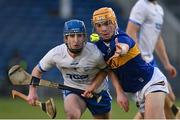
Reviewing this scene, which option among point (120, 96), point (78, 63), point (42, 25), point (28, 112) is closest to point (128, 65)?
point (120, 96)

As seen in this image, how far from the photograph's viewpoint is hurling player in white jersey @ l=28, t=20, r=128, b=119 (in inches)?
358

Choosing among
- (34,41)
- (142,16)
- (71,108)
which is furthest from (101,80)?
(34,41)

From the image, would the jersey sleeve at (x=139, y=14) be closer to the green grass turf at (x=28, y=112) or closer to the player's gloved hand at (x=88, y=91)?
the player's gloved hand at (x=88, y=91)

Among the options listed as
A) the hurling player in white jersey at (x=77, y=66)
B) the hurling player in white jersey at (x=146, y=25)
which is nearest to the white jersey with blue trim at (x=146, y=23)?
the hurling player in white jersey at (x=146, y=25)

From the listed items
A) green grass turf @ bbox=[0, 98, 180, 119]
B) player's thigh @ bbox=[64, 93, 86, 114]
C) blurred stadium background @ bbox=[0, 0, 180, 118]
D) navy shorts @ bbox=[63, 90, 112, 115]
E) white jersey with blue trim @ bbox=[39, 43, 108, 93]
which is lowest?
blurred stadium background @ bbox=[0, 0, 180, 118]

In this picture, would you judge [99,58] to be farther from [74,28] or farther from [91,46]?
[74,28]

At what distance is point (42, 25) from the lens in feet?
76.8

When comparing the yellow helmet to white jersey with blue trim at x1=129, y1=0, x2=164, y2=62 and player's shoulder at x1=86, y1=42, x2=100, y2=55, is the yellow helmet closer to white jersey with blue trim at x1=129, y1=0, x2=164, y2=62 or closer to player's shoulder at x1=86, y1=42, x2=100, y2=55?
player's shoulder at x1=86, y1=42, x2=100, y2=55

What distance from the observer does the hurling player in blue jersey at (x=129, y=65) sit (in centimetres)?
874

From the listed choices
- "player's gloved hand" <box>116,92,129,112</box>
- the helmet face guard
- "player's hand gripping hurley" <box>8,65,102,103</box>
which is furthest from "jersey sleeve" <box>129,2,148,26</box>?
"player's gloved hand" <box>116,92,129,112</box>

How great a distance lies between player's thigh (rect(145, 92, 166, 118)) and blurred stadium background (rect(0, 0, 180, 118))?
12002 millimetres

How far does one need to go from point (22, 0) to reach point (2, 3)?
711mm

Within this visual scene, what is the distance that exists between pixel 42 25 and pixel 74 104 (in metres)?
14.3

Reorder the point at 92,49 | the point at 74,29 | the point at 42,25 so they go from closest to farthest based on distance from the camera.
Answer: the point at 74,29
the point at 92,49
the point at 42,25
